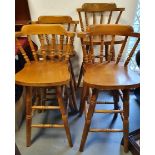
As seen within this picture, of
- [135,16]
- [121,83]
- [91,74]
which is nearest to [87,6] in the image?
[135,16]

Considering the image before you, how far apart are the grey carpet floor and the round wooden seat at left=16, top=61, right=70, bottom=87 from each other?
0.54 meters

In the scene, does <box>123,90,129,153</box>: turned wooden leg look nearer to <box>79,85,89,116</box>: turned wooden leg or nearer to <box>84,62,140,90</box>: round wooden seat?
<box>84,62,140,90</box>: round wooden seat

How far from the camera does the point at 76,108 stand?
1.94 meters

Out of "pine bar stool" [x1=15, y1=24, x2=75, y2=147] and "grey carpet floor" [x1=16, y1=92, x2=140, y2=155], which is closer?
"pine bar stool" [x1=15, y1=24, x2=75, y2=147]

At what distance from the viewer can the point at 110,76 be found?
1.38 meters

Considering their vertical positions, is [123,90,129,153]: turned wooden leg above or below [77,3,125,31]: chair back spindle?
below

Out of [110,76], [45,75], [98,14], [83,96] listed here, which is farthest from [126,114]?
[98,14]

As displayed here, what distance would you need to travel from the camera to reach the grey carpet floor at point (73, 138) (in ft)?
4.99

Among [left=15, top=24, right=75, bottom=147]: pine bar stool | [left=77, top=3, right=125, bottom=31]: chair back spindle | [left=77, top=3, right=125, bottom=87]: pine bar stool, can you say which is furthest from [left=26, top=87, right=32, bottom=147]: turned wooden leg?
[left=77, top=3, right=125, bottom=31]: chair back spindle

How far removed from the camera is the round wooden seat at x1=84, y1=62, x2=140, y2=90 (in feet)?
4.19

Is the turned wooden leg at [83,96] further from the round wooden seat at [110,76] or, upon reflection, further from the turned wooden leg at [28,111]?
the turned wooden leg at [28,111]

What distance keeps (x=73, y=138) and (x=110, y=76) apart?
0.61 metres
